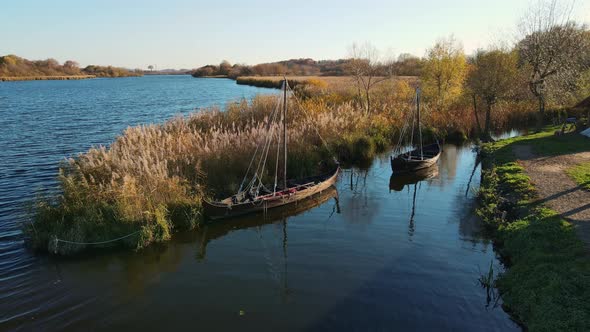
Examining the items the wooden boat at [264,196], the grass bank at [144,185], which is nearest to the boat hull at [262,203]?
the wooden boat at [264,196]

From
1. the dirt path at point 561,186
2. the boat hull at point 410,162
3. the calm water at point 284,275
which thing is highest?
the dirt path at point 561,186

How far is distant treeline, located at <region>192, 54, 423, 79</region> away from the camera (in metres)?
48.3

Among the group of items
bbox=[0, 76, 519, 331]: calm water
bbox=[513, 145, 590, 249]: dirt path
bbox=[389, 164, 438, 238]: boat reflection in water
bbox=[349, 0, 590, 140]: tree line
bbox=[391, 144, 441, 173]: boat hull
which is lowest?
bbox=[0, 76, 519, 331]: calm water

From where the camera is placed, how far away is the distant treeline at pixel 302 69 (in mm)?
48294

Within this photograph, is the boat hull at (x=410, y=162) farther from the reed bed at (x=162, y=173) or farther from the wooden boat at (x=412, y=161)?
the reed bed at (x=162, y=173)

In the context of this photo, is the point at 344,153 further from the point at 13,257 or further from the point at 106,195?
the point at 13,257

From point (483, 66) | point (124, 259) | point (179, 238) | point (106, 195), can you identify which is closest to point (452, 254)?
point (179, 238)

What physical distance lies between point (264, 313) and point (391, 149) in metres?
20.0

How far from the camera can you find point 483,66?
28.3 m

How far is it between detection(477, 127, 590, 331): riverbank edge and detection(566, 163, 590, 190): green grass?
173 centimetres

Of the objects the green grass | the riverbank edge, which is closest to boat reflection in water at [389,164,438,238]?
the riverbank edge

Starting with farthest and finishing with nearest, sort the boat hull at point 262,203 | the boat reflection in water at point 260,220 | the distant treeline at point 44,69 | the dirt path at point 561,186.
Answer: the distant treeline at point 44,69 → the boat hull at point 262,203 → the boat reflection in water at point 260,220 → the dirt path at point 561,186

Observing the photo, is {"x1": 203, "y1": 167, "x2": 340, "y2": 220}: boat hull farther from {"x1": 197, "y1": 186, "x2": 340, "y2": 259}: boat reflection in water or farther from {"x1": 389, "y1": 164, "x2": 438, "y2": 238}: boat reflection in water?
{"x1": 389, "y1": 164, "x2": 438, "y2": 238}: boat reflection in water

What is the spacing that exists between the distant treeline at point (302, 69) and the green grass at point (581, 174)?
1724 cm
